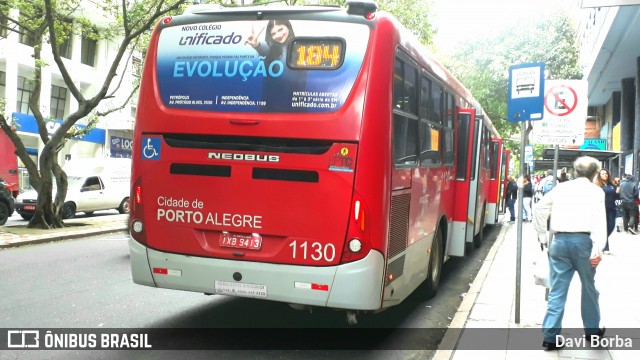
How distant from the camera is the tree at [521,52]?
30.0m

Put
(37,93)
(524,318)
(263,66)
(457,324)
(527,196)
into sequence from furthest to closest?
(527,196) < (37,93) < (524,318) < (457,324) < (263,66)

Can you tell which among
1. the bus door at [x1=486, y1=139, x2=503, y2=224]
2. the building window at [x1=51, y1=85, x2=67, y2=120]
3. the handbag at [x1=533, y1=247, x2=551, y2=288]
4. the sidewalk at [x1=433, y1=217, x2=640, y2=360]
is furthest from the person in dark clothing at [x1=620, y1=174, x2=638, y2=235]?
the building window at [x1=51, y1=85, x2=67, y2=120]

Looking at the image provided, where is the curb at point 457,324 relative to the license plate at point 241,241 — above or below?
below

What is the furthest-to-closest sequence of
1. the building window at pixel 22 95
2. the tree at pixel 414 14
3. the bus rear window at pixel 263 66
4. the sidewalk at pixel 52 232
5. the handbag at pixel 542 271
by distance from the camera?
the building window at pixel 22 95 < the tree at pixel 414 14 < the sidewalk at pixel 52 232 < the handbag at pixel 542 271 < the bus rear window at pixel 263 66

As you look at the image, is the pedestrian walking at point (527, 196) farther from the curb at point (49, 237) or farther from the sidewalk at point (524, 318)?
the curb at point (49, 237)

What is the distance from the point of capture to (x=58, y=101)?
31281 mm

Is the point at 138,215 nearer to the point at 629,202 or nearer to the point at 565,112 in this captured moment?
the point at 565,112

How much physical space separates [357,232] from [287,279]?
74 centimetres

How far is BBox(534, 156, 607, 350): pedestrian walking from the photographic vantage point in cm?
505

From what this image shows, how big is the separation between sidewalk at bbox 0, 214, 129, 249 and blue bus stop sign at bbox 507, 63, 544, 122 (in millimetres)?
10692

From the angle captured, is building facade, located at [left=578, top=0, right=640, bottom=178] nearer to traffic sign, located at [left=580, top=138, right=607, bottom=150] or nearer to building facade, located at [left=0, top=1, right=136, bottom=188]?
traffic sign, located at [left=580, top=138, right=607, bottom=150]

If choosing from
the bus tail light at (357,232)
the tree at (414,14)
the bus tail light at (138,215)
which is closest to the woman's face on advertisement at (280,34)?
the bus tail light at (357,232)

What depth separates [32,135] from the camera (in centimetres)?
2928

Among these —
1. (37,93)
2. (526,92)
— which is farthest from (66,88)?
(526,92)
